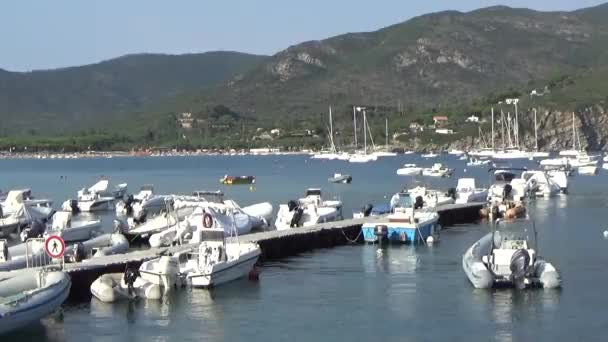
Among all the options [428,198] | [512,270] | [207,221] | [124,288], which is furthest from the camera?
[428,198]

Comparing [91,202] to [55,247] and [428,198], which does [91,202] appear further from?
[55,247]

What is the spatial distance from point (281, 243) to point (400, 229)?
20.6ft

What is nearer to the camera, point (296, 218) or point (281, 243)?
point (281, 243)

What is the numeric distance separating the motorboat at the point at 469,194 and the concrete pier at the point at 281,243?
213 inches

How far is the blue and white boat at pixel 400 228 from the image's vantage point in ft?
175

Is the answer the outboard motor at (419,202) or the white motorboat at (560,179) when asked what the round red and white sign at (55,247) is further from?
the white motorboat at (560,179)

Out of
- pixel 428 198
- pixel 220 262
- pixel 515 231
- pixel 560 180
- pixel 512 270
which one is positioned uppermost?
pixel 428 198

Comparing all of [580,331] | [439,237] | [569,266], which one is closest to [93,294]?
[580,331]

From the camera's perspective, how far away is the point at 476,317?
36.1 meters

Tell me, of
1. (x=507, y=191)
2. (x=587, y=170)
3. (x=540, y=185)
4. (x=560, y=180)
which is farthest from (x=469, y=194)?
(x=587, y=170)

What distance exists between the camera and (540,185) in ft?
293

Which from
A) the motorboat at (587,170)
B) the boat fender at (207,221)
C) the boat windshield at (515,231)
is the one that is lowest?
the motorboat at (587,170)

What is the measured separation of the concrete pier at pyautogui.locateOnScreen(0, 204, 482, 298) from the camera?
39062 millimetres

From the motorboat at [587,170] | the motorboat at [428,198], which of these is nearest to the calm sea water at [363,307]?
the motorboat at [428,198]
